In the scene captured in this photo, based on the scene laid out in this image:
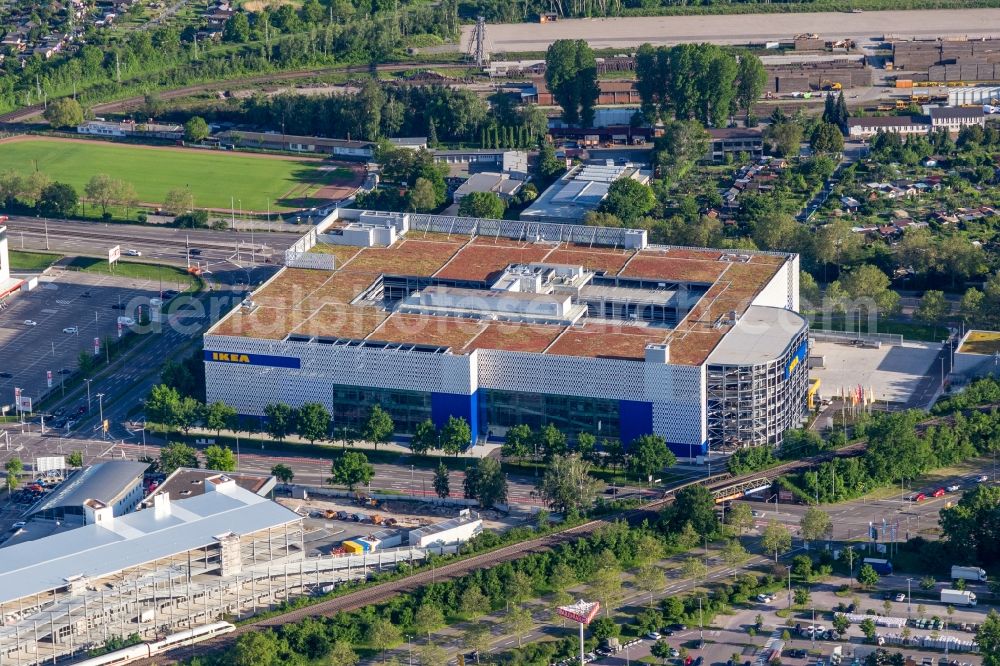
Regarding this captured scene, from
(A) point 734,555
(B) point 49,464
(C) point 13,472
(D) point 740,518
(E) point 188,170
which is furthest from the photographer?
(E) point 188,170

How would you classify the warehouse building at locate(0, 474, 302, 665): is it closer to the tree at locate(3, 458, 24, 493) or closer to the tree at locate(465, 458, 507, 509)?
the tree at locate(465, 458, 507, 509)

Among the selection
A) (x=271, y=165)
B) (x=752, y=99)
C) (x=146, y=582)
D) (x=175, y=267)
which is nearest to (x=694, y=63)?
(x=752, y=99)

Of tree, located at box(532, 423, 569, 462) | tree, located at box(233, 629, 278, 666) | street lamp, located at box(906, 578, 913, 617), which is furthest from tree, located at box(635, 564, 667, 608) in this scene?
tree, located at box(233, 629, 278, 666)

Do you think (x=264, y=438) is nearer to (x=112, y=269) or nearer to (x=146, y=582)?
(x=146, y=582)

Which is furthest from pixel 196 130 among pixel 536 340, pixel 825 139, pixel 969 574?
pixel 969 574

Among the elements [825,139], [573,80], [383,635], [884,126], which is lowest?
[383,635]

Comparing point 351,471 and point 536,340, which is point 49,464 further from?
point 536,340

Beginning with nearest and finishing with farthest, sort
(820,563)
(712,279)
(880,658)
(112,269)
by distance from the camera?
1. (880,658)
2. (820,563)
3. (712,279)
4. (112,269)
